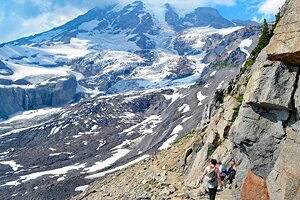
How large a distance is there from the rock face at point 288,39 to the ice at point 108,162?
14707cm

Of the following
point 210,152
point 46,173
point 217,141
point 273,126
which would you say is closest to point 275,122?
point 273,126

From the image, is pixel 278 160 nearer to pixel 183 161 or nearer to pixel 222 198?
pixel 222 198

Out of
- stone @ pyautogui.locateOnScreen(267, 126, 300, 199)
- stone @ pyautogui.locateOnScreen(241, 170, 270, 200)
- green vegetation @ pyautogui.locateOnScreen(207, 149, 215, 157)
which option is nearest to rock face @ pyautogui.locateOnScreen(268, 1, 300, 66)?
stone @ pyautogui.locateOnScreen(267, 126, 300, 199)

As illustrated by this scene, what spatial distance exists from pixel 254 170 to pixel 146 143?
17031cm

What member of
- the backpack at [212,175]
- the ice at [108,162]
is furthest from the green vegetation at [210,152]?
the ice at [108,162]

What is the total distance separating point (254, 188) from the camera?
19.0 m

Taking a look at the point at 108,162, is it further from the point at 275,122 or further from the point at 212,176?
the point at 275,122

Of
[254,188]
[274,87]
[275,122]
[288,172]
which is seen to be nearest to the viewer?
[288,172]

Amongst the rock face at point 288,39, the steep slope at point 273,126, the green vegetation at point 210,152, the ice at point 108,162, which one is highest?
the rock face at point 288,39

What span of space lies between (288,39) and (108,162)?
519 feet

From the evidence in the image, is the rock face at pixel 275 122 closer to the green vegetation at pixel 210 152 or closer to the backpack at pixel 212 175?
the backpack at pixel 212 175

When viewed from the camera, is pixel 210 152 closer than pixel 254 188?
No

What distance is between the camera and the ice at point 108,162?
162 metres

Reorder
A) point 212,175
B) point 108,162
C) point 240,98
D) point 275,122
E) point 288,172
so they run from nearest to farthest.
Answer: point 288,172, point 275,122, point 212,175, point 240,98, point 108,162
